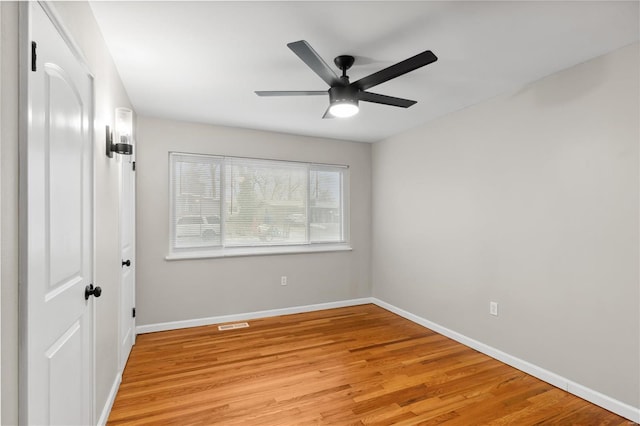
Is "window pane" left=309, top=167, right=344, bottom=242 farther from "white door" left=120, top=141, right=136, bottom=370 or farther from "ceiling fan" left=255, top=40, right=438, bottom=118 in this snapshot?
"white door" left=120, top=141, right=136, bottom=370

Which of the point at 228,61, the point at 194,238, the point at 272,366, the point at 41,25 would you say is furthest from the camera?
the point at 194,238

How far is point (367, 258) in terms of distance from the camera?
16.2 feet

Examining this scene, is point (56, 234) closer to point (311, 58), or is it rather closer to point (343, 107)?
point (311, 58)

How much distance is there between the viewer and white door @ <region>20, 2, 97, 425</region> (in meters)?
1.04

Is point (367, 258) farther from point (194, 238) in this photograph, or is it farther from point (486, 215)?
point (194, 238)

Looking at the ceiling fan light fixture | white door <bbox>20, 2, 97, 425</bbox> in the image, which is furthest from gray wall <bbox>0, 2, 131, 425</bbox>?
the ceiling fan light fixture

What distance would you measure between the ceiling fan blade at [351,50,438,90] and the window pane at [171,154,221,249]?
8.10 ft

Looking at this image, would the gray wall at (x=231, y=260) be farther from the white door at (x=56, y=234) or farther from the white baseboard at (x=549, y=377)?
the white door at (x=56, y=234)

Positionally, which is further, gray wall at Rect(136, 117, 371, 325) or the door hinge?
gray wall at Rect(136, 117, 371, 325)

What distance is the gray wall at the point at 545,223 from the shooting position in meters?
2.21

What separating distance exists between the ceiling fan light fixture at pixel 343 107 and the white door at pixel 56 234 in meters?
1.48

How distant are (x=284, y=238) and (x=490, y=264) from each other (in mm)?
2547

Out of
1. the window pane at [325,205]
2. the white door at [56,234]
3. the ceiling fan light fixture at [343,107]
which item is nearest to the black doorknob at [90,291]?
the white door at [56,234]

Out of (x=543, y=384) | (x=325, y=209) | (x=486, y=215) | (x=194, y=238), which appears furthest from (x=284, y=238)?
(x=543, y=384)
